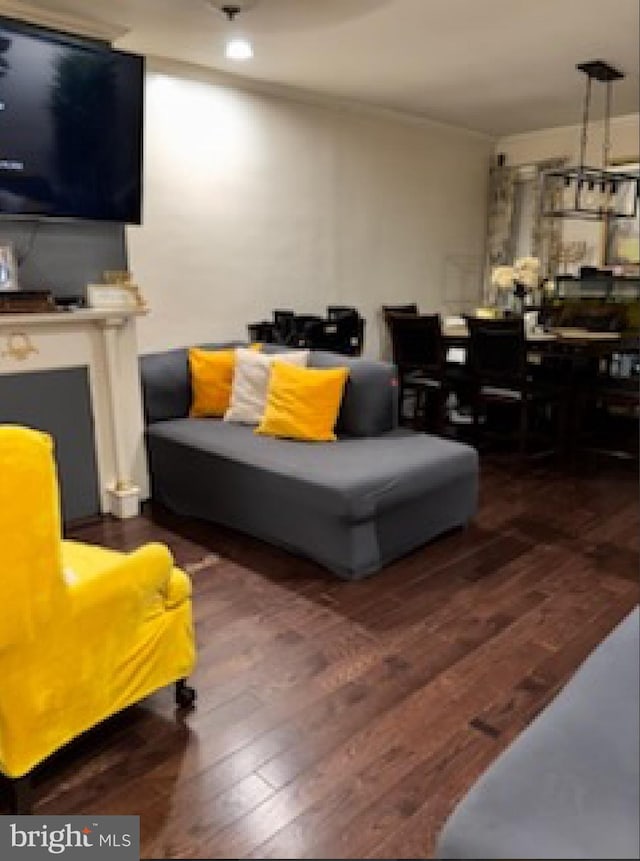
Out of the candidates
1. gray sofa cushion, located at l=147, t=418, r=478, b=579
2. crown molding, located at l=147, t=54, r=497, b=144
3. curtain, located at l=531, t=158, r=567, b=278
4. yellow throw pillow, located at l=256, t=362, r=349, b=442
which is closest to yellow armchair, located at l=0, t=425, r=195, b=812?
gray sofa cushion, located at l=147, t=418, r=478, b=579

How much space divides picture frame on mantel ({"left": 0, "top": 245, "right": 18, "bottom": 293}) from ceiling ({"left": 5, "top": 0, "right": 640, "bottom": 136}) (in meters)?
1.11

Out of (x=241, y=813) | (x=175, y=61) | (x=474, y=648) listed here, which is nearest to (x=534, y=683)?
(x=474, y=648)

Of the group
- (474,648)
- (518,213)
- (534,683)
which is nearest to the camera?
(534,683)

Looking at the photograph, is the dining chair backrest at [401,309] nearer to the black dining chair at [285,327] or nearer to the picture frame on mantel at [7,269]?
the black dining chair at [285,327]

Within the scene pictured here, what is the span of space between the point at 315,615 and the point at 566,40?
335cm

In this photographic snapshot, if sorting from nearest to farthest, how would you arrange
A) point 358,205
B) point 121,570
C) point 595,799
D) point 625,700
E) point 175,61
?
point 595,799 < point 625,700 < point 121,570 < point 175,61 < point 358,205

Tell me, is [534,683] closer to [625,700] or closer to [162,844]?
[625,700]

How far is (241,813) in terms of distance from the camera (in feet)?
5.05

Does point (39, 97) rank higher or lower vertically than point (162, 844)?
higher

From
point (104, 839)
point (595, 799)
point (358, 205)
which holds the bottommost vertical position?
point (104, 839)

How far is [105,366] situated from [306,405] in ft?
3.50

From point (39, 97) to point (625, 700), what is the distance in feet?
10.3

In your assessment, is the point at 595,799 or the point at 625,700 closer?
the point at 595,799

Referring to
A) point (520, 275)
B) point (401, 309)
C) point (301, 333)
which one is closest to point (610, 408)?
point (520, 275)
